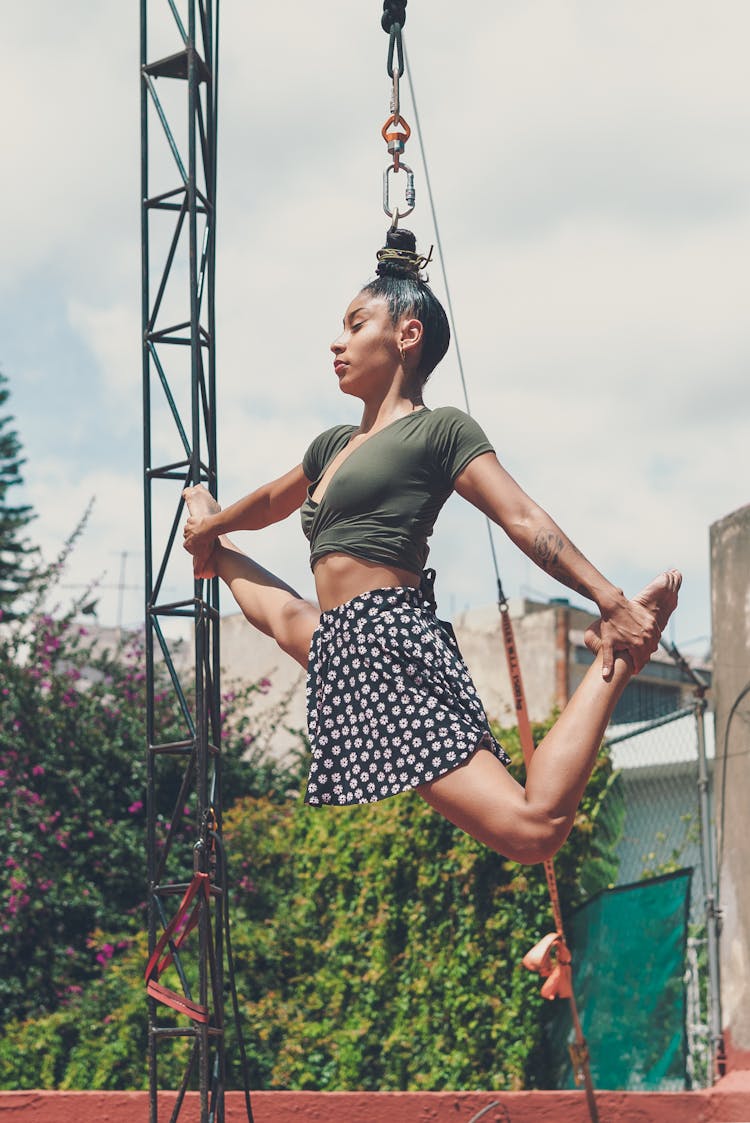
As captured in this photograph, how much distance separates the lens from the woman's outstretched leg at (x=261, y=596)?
11.7 ft

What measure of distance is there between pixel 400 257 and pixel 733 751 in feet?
14.9

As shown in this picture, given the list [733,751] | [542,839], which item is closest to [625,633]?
[542,839]

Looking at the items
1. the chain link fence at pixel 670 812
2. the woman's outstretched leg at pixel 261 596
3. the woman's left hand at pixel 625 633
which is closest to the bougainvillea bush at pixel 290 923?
the chain link fence at pixel 670 812

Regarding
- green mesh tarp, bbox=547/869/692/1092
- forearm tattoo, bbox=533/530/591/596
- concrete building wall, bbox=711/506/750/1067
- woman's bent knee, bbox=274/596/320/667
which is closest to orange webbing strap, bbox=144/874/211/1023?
woman's bent knee, bbox=274/596/320/667

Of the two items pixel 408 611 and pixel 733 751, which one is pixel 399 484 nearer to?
pixel 408 611

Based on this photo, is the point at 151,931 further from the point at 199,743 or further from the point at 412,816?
the point at 412,816

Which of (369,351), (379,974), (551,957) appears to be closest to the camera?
(369,351)

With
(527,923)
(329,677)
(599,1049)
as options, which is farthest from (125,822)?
(329,677)

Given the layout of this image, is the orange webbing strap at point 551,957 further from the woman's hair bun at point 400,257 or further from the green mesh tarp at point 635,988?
the woman's hair bun at point 400,257

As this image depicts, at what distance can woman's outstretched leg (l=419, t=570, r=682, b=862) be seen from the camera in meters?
2.97

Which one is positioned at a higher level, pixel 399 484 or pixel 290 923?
pixel 290 923

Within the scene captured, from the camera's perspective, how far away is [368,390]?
355 centimetres

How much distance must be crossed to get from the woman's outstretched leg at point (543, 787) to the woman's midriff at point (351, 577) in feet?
1.64

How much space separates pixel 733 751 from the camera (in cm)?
749
